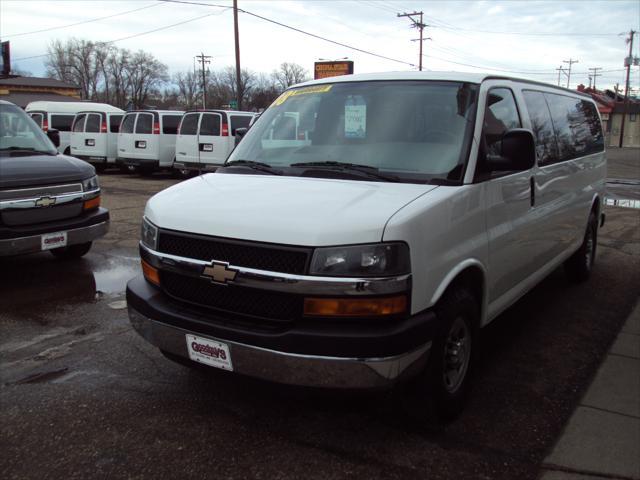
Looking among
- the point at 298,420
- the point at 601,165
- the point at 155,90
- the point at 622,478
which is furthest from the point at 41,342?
the point at 155,90

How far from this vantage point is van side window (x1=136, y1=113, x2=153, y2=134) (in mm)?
18047

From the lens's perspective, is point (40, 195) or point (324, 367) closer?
point (324, 367)

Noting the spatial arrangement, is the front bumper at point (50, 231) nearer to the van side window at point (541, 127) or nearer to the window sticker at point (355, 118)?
the window sticker at point (355, 118)

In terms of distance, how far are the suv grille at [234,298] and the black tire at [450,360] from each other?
2.57 ft

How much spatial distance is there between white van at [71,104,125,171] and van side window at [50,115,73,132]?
2018 millimetres

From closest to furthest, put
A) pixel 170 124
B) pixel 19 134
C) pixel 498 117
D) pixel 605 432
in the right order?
pixel 605 432 → pixel 498 117 → pixel 19 134 → pixel 170 124

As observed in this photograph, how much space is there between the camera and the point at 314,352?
2.60 meters

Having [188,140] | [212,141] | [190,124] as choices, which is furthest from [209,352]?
[190,124]

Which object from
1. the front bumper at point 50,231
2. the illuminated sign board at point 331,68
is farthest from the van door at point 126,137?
the front bumper at point 50,231

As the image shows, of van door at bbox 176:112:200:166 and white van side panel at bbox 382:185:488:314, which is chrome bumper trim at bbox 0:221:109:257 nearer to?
white van side panel at bbox 382:185:488:314

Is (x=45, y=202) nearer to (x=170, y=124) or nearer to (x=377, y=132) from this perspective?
(x=377, y=132)

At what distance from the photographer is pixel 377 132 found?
3570 millimetres

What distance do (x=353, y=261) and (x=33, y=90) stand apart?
77.8 meters

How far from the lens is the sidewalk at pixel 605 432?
2834 millimetres
